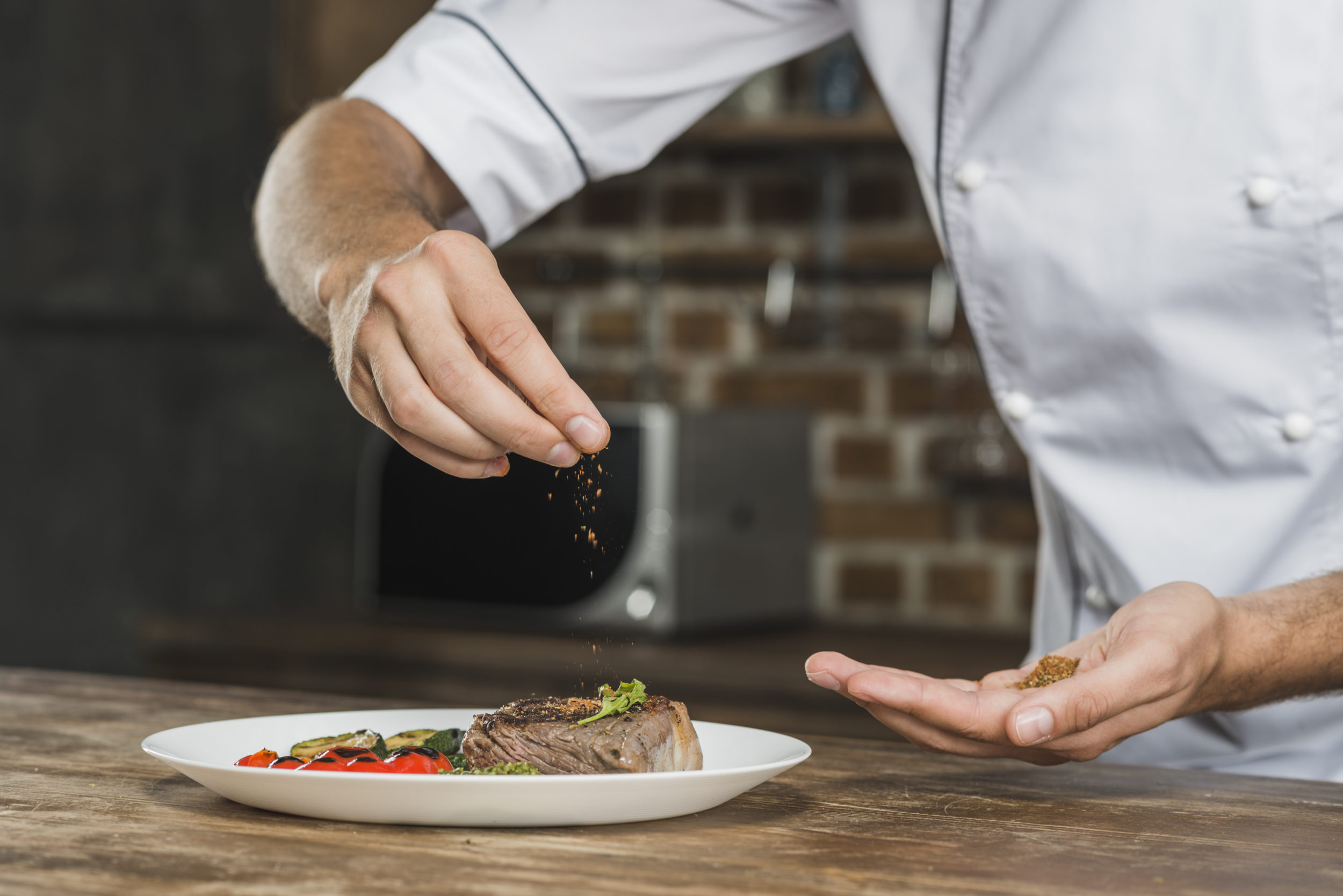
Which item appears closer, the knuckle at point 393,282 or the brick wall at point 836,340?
the knuckle at point 393,282

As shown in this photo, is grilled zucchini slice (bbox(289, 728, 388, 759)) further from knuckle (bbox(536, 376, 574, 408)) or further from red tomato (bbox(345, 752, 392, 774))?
knuckle (bbox(536, 376, 574, 408))

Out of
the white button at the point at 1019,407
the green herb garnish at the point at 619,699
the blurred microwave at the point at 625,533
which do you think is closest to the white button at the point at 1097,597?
the white button at the point at 1019,407

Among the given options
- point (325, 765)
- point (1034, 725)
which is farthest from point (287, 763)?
point (1034, 725)

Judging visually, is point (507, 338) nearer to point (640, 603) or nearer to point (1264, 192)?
point (1264, 192)

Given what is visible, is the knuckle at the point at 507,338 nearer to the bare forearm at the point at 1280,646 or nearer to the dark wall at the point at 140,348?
the bare forearm at the point at 1280,646

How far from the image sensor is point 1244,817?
2.43 feet

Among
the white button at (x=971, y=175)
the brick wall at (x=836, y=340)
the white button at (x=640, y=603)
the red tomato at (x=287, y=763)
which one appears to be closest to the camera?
the red tomato at (x=287, y=763)

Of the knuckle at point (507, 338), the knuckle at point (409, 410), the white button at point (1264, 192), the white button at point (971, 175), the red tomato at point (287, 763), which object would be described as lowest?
the red tomato at point (287, 763)

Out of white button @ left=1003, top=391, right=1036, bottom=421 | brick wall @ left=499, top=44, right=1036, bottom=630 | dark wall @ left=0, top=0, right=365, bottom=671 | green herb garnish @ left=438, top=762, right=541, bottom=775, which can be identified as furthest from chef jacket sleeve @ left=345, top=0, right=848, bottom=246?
dark wall @ left=0, top=0, right=365, bottom=671

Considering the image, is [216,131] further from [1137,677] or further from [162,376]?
[1137,677]

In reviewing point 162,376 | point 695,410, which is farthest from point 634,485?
point 162,376

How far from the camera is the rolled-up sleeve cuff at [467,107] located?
1166mm

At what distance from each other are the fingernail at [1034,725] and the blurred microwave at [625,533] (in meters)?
1.24

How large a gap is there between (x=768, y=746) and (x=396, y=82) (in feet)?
2.12
